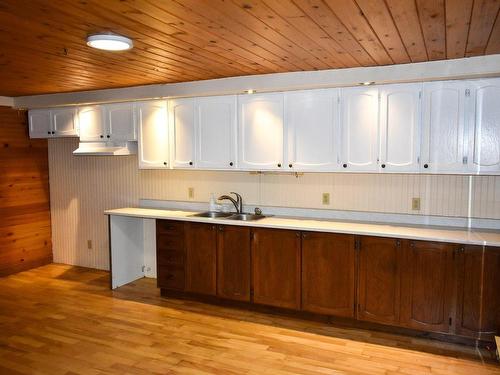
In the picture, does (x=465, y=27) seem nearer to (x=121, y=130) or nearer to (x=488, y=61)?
(x=488, y=61)

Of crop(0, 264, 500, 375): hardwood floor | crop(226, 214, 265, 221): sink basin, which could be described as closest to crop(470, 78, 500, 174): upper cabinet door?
crop(0, 264, 500, 375): hardwood floor

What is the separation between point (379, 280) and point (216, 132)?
210 cm

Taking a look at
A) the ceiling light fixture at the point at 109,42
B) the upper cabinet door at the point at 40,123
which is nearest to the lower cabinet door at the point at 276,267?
the ceiling light fixture at the point at 109,42

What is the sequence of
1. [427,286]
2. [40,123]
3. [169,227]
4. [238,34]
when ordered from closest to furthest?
[238,34], [427,286], [169,227], [40,123]

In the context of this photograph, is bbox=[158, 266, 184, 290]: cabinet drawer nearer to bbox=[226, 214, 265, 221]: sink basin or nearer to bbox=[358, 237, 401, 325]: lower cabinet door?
bbox=[226, 214, 265, 221]: sink basin

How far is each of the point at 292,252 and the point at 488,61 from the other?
2.18 metres

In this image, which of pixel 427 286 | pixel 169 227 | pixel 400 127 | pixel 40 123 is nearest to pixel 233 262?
pixel 169 227

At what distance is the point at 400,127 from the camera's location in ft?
11.9

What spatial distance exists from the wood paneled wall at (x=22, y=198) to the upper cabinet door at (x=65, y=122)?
2.07 ft

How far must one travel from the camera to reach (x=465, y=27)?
2.45 metres

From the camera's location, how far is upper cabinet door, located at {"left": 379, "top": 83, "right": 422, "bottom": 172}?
11.7 ft

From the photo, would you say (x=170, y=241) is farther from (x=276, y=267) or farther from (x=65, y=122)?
(x=65, y=122)

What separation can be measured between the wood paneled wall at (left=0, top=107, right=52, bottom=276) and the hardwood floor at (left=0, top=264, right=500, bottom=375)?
3.60 feet

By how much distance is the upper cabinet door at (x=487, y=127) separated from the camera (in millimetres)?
3342
